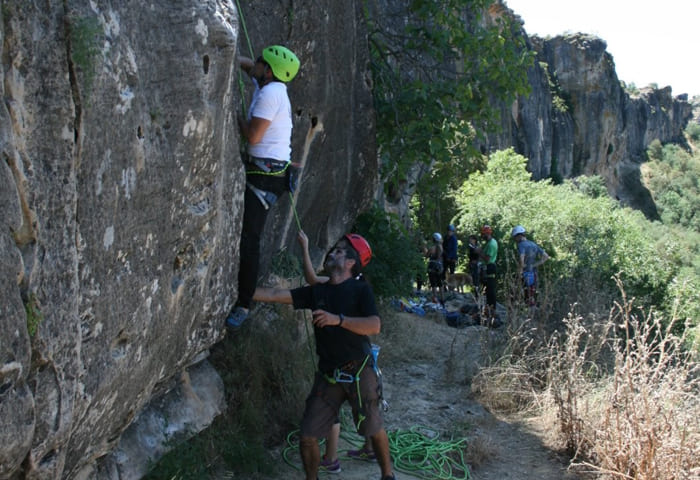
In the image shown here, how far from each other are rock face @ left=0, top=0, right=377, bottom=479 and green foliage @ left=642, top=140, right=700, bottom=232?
207 ft

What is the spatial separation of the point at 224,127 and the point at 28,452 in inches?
83.6

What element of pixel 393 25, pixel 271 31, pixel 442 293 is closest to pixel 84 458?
pixel 271 31

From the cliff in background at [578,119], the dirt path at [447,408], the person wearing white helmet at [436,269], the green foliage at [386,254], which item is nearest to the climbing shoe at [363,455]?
the dirt path at [447,408]

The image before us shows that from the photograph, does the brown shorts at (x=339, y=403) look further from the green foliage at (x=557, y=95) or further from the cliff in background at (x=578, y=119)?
the green foliage at (x=557, y=95)

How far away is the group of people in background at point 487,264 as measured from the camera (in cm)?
1181

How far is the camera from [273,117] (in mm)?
4930

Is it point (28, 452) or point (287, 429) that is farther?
point (287, 429)

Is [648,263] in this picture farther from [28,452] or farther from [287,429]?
[28,452]

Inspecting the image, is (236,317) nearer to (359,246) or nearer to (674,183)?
(359,246)

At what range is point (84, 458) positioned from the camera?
4.11 metres

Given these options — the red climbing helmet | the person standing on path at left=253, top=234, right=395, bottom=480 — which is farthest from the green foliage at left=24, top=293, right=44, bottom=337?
the red climbing helmet

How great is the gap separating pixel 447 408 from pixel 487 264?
5.73m

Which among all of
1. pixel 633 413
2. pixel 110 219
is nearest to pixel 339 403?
pixel 633 413

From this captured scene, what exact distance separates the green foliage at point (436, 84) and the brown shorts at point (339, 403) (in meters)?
3.69
